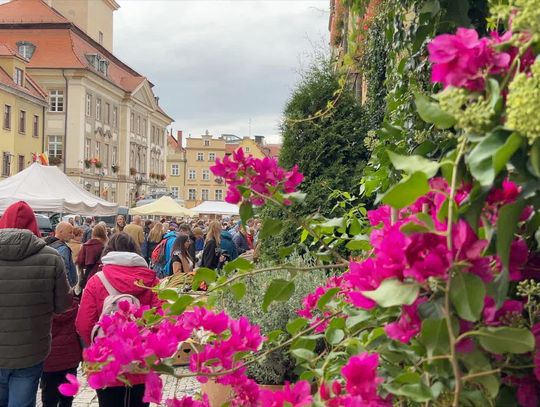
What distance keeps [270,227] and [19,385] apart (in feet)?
11.0

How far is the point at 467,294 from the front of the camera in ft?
3.04

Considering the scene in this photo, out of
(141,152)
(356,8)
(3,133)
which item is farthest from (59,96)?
(356,8)

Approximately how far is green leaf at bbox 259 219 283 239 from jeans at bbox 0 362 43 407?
3.30 meters

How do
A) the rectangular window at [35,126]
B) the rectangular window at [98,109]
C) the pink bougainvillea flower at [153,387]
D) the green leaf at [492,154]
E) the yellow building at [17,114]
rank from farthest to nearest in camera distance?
the rectangular window at [98,109], the rectangular window at [35,126], the yellow building at [17,114], the pink bougainvillea flower at [153,387], the green leaf at [492,154]

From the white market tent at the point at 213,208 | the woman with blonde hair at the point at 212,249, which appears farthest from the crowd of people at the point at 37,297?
the white market tent at the point at 213,208

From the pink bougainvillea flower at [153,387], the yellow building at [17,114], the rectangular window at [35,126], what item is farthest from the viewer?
the rectangular window at [35,126]

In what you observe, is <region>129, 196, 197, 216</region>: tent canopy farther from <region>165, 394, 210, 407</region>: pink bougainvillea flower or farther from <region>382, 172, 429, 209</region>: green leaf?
<region>382, 172, 429, 209</region>: green leaf

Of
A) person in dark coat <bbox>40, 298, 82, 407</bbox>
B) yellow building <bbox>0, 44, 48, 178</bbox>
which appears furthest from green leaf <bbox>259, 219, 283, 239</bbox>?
yellow building <bbox>0, 44, 48, 178</bbox>

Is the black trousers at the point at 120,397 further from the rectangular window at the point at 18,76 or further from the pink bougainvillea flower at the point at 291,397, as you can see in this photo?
the rectangular window at the point at 18,76

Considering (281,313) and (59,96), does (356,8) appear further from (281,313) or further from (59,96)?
(59,96)

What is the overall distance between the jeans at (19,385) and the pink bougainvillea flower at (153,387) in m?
3.17

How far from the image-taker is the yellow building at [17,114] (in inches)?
1428

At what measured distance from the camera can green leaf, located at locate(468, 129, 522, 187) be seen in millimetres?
826

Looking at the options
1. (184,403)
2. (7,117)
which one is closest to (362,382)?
(184,403)
